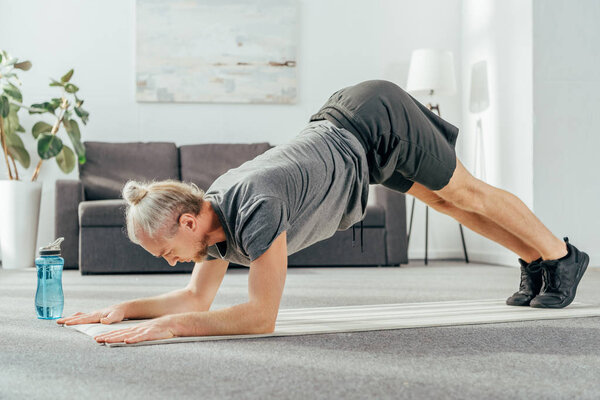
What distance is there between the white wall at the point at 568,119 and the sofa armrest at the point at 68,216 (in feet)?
8.89

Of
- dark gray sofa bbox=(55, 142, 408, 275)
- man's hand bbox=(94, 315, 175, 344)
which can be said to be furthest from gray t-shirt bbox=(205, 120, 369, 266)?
dark gray sofa bbox=(55, 142, 408, 275)

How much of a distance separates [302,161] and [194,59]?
140 inches

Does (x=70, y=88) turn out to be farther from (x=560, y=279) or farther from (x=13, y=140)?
(x=560, y=279)

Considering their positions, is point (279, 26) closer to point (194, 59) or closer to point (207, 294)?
point (194, 59)

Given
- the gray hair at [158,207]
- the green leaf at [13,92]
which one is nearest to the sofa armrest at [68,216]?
the green leaf at [13,92]

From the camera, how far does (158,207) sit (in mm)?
1597

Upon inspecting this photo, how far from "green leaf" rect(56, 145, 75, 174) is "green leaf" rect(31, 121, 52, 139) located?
18cm

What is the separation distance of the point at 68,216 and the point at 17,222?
1.48 ft

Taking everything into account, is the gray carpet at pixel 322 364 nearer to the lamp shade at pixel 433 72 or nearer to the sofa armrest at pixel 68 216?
the sofa armrest at pixel 68 216

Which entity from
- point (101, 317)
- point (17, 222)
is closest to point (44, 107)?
point (17, 222)

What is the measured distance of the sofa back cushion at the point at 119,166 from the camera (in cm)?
454

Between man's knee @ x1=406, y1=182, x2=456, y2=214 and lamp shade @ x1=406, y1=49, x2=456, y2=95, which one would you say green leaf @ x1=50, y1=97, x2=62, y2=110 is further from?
man's knee @ x1=406, y1=182, x2=456, y2=214

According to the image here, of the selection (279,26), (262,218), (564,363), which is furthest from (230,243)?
(279,26)

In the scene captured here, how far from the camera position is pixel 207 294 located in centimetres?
191
